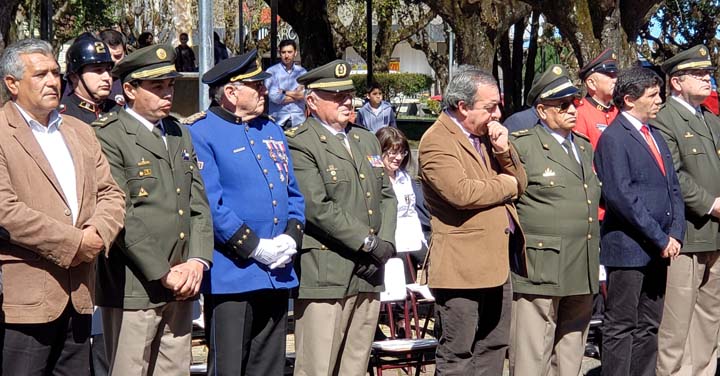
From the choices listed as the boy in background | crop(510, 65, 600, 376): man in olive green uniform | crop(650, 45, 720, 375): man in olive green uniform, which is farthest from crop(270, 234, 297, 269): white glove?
the boy in background

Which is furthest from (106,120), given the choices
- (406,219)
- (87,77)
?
(406,219)

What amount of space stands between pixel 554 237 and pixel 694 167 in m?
1.44

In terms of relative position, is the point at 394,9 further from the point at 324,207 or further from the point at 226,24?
the point at 324,207

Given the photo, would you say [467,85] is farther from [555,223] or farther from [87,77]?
[87,77]

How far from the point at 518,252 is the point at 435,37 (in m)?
61.4

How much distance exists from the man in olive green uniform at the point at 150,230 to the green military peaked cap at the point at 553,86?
209 cm

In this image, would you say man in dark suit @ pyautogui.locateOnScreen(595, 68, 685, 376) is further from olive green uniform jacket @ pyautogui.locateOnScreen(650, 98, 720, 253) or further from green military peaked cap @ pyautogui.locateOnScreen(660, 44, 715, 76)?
green military peaked cap @ pyautogui.locateOnScreen(660, 44, 715, 76)

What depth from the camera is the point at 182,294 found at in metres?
5.39

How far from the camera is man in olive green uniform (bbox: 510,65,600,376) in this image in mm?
6289

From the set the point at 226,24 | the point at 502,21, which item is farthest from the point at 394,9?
the point at 502,21

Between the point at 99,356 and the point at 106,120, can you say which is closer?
the point at 106,120

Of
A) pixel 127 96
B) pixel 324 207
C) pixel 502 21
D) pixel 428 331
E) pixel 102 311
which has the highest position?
pixel 502 21

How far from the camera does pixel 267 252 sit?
5.66 metres

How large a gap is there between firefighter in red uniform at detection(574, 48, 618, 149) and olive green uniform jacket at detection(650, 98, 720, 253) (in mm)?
681
